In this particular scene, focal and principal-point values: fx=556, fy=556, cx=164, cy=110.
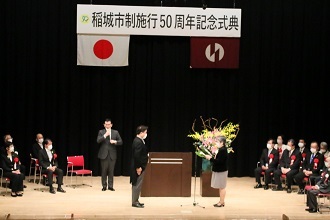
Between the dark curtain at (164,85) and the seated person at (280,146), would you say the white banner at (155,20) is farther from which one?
the seated person at (280,146)

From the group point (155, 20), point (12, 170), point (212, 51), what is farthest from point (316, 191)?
point (155, 20)

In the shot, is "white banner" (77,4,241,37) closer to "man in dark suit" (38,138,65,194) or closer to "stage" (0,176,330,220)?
"man in dark suit" (38,138,65,194)

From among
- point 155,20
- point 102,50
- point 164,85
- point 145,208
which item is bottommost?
point 145,208

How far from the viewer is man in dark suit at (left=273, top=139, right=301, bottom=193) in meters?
11.5

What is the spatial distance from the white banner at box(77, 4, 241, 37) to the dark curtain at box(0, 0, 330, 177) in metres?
0.34

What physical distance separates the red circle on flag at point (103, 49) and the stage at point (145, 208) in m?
3.26

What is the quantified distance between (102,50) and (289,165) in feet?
16.7

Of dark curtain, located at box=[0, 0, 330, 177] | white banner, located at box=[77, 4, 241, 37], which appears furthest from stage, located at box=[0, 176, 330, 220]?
white banner, located at box=[77, 4, 241, 37]

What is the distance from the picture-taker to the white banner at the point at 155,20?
13.1 metres

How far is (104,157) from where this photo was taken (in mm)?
11312

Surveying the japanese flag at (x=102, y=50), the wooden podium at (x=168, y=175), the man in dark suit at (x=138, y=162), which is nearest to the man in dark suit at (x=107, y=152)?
the wooden podium at (x=168, y=175)

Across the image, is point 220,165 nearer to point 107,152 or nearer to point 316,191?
point 316,191

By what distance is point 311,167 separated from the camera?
443 inches

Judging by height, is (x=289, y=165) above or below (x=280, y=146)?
below
